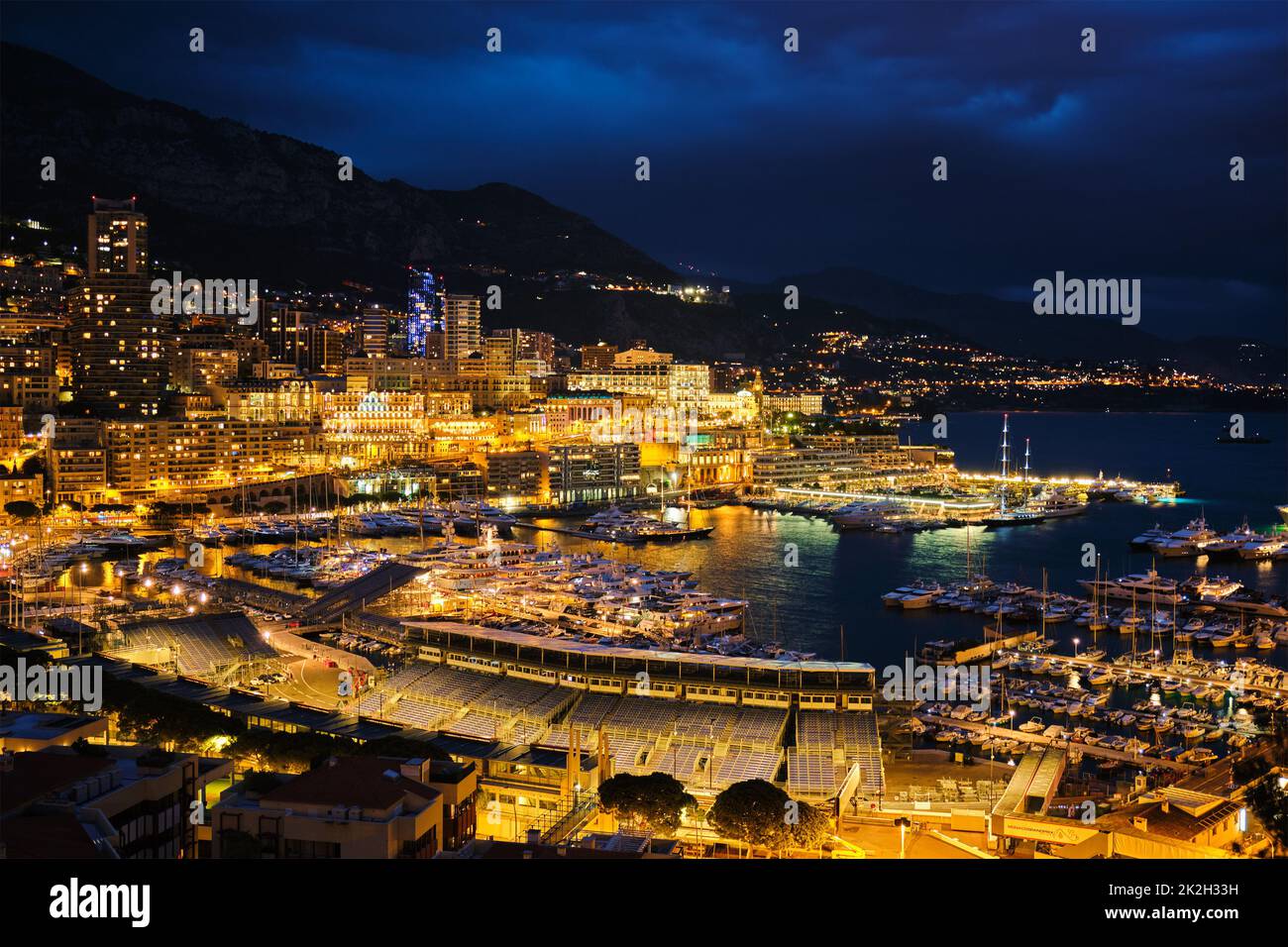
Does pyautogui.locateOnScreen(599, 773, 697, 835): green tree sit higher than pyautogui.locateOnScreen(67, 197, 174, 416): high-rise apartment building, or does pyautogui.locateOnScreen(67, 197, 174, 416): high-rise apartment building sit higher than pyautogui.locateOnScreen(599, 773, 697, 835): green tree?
pyautogui.locateOnScreen(67, 197, 174, 416): high-rise apartment building

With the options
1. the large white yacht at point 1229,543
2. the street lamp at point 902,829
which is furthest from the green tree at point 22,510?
the large white yacht at point 1229,543

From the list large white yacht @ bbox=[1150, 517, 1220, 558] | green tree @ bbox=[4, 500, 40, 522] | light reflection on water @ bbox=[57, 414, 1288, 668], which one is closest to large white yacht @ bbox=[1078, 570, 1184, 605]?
light reflection on water @ bbox=[57, 414, 1288, 668]

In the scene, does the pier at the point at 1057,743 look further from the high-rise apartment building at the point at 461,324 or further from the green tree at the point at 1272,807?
the high-rise apartment building at the point at 461,324

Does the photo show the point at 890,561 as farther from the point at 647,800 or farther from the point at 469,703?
the point at 647,800

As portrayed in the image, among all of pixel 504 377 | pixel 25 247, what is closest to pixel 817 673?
pixel 504 377

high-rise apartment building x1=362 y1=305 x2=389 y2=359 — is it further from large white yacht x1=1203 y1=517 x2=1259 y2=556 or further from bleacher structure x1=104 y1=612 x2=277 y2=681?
bleacher structure x1=104 y1=612 x2=277 y2=681

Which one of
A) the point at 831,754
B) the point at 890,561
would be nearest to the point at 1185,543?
the point at 890,561
